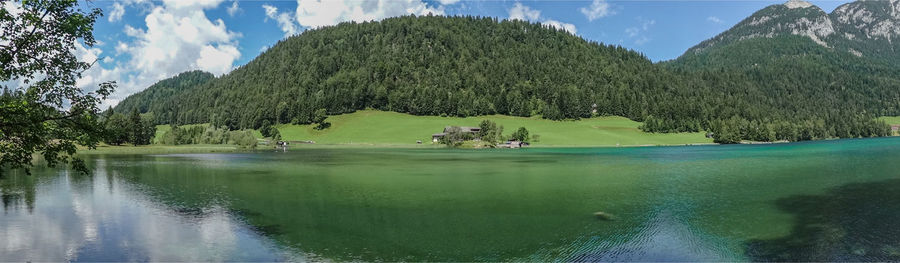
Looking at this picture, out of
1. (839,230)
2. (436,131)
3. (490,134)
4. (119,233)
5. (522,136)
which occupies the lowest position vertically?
(839,230)

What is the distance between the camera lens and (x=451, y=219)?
2680 cm

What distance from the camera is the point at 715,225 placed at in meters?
25.4

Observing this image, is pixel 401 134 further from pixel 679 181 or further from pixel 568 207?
pixel 568 207

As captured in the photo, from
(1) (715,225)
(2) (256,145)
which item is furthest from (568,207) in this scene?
(2) (256,145)

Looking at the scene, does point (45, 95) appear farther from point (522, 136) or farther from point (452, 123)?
point (452, 123)

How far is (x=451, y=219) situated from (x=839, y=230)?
20194 mm

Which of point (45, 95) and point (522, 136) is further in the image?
point (522, 136)

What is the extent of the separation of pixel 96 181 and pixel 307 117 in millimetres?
136569

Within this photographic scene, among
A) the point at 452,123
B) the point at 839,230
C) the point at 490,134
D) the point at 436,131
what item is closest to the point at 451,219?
the point at 839,230

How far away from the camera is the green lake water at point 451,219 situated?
784 inches

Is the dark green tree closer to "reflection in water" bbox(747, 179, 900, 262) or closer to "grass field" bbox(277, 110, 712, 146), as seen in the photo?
"grass field" bbox(277, 110, 712, 146)

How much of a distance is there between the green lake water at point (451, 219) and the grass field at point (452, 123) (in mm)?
100958

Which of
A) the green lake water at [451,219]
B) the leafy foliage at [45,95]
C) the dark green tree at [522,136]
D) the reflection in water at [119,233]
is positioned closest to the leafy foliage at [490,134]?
the dark green tree at [522,136]

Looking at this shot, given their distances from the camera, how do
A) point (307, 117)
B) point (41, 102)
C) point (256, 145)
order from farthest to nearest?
point (307, 117), point (256, 145), point (41, 102)
